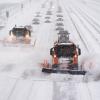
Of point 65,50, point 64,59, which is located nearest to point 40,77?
point 64,59

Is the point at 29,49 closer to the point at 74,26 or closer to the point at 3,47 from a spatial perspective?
the point at 3,47

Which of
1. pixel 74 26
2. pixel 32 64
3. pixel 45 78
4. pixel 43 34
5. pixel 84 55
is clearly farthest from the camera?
pixel 74 26

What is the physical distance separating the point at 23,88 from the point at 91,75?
4.32m

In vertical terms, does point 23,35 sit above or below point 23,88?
above

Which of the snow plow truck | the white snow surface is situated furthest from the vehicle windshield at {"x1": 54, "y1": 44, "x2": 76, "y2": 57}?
the white snow surface

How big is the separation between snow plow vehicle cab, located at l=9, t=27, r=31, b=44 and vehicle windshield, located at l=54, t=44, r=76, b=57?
9347 mm

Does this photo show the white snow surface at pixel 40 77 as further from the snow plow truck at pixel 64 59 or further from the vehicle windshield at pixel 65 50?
the vehicle windshield at pixel 65 50

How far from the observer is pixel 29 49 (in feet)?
95.6

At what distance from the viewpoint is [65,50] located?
71.1ft

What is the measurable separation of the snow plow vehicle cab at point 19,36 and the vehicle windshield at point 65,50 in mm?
9347

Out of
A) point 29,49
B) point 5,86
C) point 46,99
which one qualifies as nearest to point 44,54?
point 29,49

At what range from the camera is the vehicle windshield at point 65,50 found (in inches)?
848

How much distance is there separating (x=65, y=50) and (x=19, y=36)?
10.2 meters

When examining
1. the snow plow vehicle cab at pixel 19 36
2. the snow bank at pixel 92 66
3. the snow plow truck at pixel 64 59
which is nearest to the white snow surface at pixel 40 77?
the snow bank at pixel 92 66
